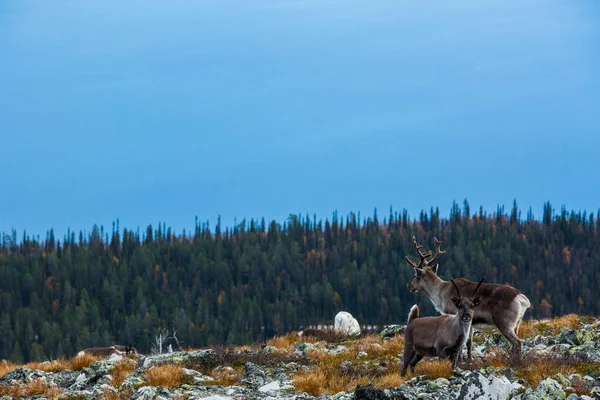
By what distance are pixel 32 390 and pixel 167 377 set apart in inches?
137

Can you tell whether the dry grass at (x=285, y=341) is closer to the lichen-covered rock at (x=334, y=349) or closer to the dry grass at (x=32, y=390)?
the lichen-covered rock at (x=334, y=349)

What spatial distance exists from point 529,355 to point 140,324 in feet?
597

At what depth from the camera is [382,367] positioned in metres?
19.0

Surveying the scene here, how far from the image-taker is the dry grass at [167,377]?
18.0m

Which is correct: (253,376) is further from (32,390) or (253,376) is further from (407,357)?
(32,390)

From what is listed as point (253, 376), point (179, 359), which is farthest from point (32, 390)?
point (253, 376)

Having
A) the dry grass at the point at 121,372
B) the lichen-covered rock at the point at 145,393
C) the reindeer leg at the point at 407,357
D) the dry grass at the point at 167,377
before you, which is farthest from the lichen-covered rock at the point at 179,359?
the reindeer leg at the point at 407,357

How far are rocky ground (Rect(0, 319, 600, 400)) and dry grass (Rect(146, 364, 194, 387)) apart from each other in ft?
0.07

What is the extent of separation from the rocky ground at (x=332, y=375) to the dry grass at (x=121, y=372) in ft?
0.09

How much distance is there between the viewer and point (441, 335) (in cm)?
1712

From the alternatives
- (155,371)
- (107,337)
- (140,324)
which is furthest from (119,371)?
(140,324)

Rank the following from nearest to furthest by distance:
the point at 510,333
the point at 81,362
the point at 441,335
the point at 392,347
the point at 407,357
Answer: the point at 441,335, the point at 407,357, the point at 510,333, the point at 392,347, the point at 81,362

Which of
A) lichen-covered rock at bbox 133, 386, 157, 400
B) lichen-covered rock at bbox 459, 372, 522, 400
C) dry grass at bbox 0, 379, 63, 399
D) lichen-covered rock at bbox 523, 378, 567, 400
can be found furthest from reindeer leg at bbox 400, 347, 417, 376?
dry grass at bbox 0, 379, 63, 399

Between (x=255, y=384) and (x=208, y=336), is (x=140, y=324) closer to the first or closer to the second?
(x=208, y=336)
